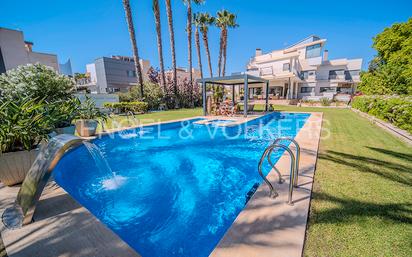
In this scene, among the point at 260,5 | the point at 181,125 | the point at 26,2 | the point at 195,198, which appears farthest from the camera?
the point at 260,5

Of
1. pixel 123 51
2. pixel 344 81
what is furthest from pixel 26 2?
pixel 344 81

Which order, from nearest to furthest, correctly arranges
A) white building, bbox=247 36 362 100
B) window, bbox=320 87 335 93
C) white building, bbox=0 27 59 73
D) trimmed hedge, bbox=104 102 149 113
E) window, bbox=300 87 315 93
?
white building, bbox=0 27 59 73, trimmed hedge, bbox=104 102 149 113, white building, bbox=247 36 362 100, window, bbox=320 87 335 93, window, bbox=300 87 315 93

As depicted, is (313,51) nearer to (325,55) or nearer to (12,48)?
(325,55)

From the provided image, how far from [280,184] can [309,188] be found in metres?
0.51

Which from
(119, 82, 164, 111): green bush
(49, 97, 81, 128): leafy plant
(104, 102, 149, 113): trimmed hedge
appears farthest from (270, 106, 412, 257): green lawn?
(119, 82, 164, 111): green bush

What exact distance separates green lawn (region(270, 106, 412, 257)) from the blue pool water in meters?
1.51

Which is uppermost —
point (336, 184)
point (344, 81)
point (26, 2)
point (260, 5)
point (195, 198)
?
point (260, 5)

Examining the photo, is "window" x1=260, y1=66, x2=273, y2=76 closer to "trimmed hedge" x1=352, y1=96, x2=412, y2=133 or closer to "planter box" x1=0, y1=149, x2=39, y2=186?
"trimmed hedge" x1=352, y1=96, x2=412, y2=133

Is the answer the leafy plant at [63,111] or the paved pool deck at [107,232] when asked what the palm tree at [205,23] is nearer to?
the leafy plant at [63,111]

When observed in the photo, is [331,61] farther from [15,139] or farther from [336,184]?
[15,139]

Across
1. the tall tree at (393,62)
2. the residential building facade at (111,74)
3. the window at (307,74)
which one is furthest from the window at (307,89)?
the residential building facade at (111,74)

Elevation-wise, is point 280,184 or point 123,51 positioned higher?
point 123,51

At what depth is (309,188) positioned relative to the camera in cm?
351

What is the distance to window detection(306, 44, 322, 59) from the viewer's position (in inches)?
1394
